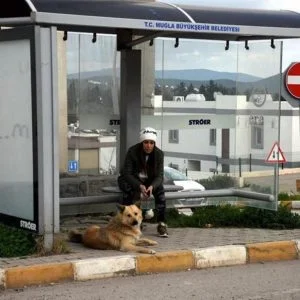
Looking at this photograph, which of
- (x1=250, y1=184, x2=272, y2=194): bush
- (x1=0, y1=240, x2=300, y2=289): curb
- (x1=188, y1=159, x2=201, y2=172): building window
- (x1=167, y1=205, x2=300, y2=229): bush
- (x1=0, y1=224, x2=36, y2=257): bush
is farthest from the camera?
(x1=188, y1=159, x2=201, y2=172): building window

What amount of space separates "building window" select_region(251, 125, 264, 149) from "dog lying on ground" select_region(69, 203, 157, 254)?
2.69 m

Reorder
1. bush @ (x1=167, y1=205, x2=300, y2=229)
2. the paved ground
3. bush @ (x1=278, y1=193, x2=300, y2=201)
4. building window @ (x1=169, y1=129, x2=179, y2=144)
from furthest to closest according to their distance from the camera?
bush @ (x1=278, y1=193, x2=300, y2=201), building window @ (x1=169, y1=129, x2=179, y2=144), bush @ (x1=167, y1=205, x2=300, y2=229), the paved ground

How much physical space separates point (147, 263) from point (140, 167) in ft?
5.79

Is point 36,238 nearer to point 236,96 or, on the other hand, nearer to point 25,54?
point 25,54

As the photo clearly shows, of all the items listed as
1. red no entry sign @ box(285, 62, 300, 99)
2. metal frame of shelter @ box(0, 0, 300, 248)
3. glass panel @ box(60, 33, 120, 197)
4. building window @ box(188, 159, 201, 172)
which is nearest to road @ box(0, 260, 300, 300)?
metal frame of shelter @ box(0, 0, 300, 248)

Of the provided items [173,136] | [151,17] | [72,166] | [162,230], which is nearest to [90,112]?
[72,166]

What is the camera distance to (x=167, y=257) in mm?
6938

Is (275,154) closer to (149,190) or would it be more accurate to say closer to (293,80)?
(149,190)

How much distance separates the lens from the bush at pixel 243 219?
8898 mm

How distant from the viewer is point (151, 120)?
31.4ft

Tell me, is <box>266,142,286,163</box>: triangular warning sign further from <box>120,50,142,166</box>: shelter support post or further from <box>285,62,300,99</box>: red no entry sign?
<box>285,62,300,99</box>: red no entry sign

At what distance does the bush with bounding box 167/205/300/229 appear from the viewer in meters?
8.90

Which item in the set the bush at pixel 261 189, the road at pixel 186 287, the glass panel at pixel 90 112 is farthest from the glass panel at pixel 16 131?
the bush at pixel 261 189

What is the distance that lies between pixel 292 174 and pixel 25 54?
682 inches
